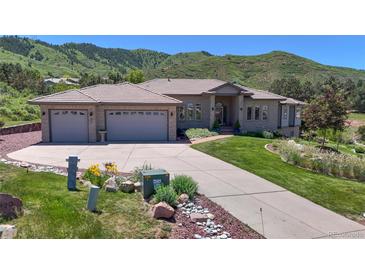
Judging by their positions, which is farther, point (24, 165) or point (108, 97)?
point (108, 97)

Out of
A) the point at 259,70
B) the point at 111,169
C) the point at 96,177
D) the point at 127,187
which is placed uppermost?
the point at 259,70

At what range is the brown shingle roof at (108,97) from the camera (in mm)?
19347

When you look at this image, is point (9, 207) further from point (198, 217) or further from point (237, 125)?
point (237, 125)

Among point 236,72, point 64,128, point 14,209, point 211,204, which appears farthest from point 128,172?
point 236,72

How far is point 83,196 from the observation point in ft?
26.7

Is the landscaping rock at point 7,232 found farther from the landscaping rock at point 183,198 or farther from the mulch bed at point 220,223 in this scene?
the landscaping rock at point 183,198

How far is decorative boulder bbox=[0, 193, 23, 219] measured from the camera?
6465 millimetres

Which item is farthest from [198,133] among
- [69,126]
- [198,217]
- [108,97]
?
[198,217]

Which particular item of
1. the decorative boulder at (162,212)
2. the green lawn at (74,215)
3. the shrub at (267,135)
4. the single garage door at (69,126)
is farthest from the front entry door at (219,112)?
the decorative boulder at (162,212)

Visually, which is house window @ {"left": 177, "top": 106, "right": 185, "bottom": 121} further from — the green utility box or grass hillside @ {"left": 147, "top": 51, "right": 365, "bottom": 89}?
grass hillside @ {"left": 147, "top": 51, "right": 365, "bottom": 89}

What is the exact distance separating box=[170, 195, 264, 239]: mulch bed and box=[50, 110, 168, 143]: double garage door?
43.5 feet

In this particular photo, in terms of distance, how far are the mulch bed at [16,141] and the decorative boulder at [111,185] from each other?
26.3 feet

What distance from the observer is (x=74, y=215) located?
259 inches

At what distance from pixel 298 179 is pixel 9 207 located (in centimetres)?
980
